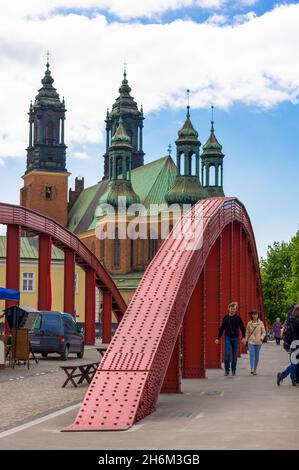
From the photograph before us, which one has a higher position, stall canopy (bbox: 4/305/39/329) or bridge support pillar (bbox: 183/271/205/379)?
stall canopy (bbox: 4/305/39/329)

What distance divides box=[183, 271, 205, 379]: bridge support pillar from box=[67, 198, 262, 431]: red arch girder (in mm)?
1421

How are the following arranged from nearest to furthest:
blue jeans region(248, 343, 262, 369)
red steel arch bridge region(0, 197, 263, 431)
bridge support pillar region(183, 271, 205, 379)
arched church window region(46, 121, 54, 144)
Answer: red steel arch bridge region(0, 197, 263, 431) < bridge support pillar region(183, 271, 205, 379) < blue jeans region(248, 343, 262, 369) < arched church window region(46, 121, 54, 144)

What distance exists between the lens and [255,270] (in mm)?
37688

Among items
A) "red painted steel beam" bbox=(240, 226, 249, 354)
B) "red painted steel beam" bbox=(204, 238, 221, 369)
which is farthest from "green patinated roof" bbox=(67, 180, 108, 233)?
"red painted steel beam" bbox=(204, 238, 221, 369)

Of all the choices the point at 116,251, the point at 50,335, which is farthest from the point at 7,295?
the point at 116,251

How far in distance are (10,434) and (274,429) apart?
295 centimetres

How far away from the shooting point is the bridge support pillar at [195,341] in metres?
20.1

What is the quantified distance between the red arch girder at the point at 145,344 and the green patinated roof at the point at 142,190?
85514 millimetres

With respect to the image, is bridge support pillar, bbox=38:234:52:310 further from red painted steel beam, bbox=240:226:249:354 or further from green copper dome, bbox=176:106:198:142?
green copper dome, bbox=176:106:198:142

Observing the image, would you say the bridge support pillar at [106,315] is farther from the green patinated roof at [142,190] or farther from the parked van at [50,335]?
→ the green patinated roof at [142,190]

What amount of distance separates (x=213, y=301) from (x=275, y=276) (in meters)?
77.4

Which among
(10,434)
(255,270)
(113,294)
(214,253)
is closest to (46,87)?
(113,294)

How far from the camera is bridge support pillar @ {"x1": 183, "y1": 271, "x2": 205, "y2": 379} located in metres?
20.1

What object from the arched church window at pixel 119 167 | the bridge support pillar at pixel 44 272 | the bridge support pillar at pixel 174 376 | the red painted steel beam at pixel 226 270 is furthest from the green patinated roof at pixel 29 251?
the bridge support pillar at pixel 174 376
